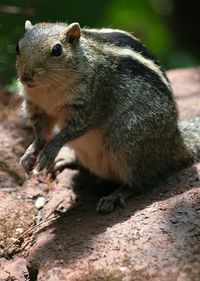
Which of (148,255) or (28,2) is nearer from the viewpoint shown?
(148,255)

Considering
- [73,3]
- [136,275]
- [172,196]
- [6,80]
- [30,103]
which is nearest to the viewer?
[136,275]

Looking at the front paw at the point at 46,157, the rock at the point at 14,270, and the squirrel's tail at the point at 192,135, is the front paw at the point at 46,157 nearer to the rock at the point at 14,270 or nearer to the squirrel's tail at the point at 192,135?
the rock at the point at 14,270

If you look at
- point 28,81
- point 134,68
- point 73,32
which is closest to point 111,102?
point 134,68

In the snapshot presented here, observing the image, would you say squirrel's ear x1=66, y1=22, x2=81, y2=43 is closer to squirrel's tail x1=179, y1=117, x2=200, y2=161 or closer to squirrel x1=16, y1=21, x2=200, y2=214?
squirrel x1=16, y1=21, x2=200, y2=214

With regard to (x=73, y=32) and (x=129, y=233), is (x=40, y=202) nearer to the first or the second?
(x=129, y=233)

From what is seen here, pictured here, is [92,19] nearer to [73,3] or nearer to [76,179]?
[73,3]

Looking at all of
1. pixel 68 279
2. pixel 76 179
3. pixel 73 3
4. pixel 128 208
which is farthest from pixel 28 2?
pixel 68 279

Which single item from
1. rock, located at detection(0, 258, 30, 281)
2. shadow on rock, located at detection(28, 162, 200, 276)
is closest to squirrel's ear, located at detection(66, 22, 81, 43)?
shadow on rock, located at detection(28, 162, 200, 276)
